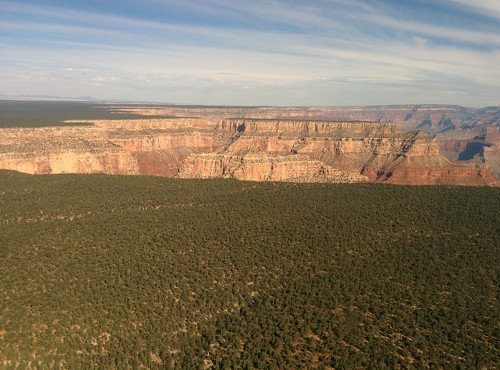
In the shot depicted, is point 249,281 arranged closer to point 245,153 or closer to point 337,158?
point 245,153

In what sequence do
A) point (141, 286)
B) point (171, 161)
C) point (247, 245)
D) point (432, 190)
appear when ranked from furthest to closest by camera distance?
1. point (171, 161)
2. point (432, 190)
3. point (247, 245)
4. point (141, 286)

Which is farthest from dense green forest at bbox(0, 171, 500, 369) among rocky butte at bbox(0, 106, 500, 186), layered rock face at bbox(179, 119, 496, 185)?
layered rock face at bbox(179, 119, 496, 185)

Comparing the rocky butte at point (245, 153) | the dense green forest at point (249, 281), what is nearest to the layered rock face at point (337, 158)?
the rocky butte at point (245, 153)

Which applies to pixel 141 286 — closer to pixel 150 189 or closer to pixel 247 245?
pixel 247 245

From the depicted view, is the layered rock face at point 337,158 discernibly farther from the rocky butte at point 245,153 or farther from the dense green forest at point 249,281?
the dense green forest at point 249,281

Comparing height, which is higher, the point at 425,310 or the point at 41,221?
the point at 41,221

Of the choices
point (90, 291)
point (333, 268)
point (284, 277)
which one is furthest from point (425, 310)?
point (90, 291)

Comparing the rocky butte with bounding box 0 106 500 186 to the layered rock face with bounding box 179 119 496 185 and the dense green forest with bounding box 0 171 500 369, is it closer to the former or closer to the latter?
the layered rock face with bounding box 179 119 496 185

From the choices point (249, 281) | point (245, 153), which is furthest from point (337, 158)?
point (249, 281)

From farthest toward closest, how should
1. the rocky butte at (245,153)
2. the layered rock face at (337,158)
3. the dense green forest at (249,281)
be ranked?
the layered rock face at (337,158)
the rocky butte at (245,153)
the dense green forest at (249,281)
